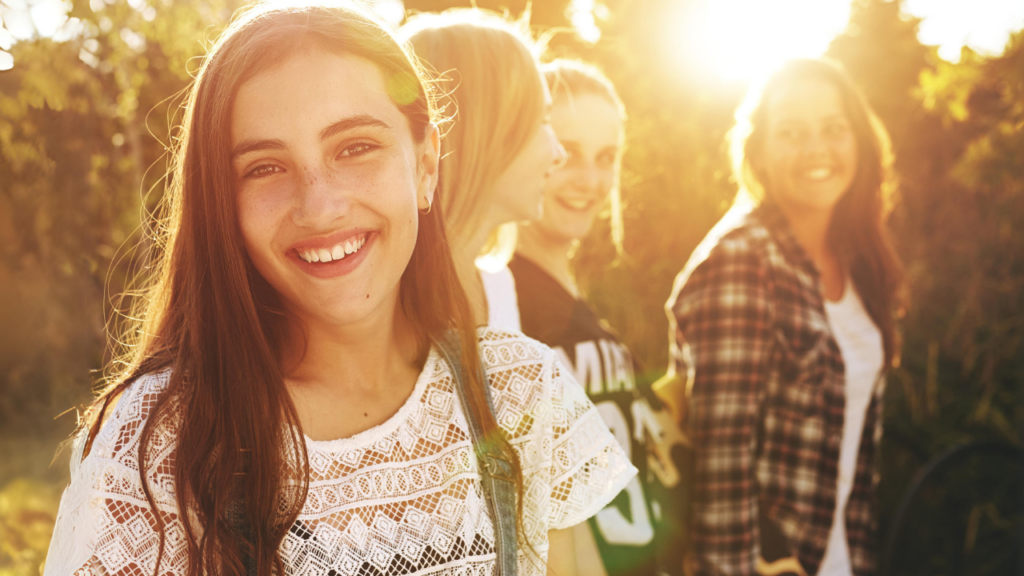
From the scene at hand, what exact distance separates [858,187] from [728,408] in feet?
3.70

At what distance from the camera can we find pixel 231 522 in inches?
38.7

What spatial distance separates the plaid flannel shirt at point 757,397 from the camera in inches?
84.7

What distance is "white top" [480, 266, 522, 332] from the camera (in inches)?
64.4

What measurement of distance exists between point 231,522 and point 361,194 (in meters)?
0.50

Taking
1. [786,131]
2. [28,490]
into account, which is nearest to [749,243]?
[786,131]

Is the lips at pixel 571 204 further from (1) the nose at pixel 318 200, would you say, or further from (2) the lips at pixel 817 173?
(1) the nose at pixel 318 200

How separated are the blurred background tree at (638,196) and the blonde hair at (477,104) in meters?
0.51

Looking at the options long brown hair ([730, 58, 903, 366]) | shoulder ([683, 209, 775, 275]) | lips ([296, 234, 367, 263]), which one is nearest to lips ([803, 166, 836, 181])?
long brown hair ([730, 58, 903, 366])

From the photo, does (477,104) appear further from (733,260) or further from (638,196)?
(638,196)

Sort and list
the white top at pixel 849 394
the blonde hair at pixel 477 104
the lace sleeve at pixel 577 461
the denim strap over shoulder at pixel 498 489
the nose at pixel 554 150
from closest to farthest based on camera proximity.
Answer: the denim strap over shoulder at pixel 498 489 < the lace sleeve at pixel 577 461 < the blonde hair at pixel 477 104 < the nose at pixel 554 150 < the white top at pixel 849 394

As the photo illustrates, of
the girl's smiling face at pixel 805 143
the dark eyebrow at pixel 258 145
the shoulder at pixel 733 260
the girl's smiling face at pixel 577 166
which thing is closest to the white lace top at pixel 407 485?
the dark eyebrow at pixel 258 145

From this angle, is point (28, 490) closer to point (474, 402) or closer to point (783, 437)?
point (474, 402)

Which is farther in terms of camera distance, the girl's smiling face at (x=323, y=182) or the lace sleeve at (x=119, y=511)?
the girl's smiling face at (x=323, y=182)

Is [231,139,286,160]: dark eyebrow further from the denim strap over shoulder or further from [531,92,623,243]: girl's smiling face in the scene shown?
[531,92,623,243]: girl's smiling face
